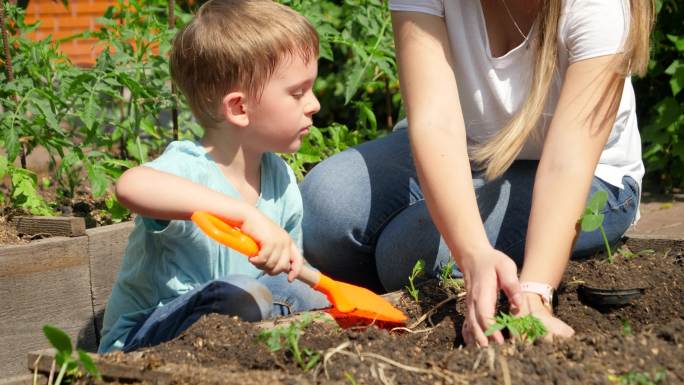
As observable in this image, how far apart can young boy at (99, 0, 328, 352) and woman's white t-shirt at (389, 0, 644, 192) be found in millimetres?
379

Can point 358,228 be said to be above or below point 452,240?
below

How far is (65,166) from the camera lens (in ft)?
9.87

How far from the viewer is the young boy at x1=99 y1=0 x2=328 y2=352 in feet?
7.54

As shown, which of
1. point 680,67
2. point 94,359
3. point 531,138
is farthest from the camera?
point 680,67

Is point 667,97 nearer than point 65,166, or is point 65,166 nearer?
point 65,166

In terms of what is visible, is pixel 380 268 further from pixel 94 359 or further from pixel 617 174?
pixel 94 359

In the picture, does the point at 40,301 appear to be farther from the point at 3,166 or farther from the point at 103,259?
the point at 3,166

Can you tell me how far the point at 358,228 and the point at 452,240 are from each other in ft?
2.66

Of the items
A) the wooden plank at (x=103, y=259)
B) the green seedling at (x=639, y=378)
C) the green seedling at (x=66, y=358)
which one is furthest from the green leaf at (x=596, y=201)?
the wooden plank at (x=103, y=259)

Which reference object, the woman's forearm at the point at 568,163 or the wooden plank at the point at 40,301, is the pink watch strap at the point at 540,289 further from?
the wooden plank at the point at 40,301

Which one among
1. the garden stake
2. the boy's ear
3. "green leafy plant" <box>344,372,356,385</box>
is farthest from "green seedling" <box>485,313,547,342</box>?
the boy's ear

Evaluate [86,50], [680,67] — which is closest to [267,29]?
[680,67]

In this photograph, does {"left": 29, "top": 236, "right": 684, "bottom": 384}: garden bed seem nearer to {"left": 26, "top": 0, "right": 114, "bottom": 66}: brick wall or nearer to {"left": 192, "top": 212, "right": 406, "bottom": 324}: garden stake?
{"left": 192, "top": 212, "right": 406, "bottom": 324}: garden stake

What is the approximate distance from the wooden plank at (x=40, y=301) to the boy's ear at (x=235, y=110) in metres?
0.74
